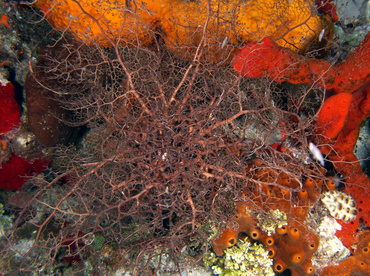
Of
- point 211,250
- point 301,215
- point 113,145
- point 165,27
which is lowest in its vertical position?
point 211,250

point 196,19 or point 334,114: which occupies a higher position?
point 196,19

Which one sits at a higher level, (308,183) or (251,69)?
(251,69)

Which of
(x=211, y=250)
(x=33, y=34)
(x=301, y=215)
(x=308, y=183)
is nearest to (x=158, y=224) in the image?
(x=211, y=250)

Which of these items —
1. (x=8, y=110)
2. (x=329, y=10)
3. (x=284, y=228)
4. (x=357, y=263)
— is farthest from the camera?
(x=329, y=10)

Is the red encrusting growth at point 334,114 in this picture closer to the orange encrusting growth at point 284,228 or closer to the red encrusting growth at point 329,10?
the orange encrusting growth at point 284,228

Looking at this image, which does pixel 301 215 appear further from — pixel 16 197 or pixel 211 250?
pixel 16 197

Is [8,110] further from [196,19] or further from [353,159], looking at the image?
[353,159]

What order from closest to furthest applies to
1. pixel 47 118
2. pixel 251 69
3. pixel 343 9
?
pixel 251 69
pixel 47 118
pixel 343 9

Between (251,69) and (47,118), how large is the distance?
3.56 meters

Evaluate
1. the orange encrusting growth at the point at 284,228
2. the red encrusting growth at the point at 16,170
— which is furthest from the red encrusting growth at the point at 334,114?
the red encrusting growth at the point at 16,170

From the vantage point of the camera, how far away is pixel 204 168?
2947 millimetres

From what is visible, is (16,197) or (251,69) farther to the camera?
(16,197)

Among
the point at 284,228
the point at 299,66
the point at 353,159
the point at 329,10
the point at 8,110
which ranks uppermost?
the point at 329,10

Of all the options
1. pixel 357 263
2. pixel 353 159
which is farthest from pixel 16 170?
pixel 357 263
